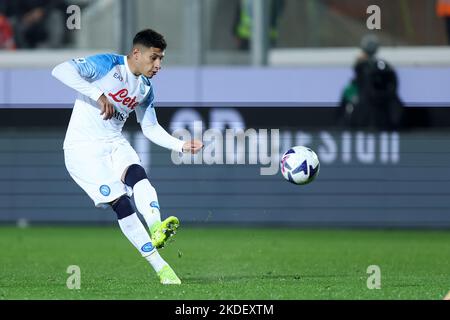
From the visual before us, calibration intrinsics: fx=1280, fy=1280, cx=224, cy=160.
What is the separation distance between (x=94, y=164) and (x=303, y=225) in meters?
8.24

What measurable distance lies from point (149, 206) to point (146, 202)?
5 cm

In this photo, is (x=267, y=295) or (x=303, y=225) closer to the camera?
(x=267, y=295)

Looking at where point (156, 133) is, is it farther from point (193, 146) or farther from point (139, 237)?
point (139, 237)

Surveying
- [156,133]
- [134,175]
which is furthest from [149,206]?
[156,133]

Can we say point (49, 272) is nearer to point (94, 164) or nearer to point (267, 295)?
point (94, 164)

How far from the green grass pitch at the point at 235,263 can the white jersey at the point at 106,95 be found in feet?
3.91

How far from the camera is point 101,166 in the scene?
10.1m

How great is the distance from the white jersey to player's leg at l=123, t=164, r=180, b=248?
447 mm

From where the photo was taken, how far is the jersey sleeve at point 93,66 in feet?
33.6

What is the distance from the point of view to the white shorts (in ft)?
32.7

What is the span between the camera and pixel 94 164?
10.1 m

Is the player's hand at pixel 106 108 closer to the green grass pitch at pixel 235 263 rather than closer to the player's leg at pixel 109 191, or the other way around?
the player's leg at pixel 109 191
